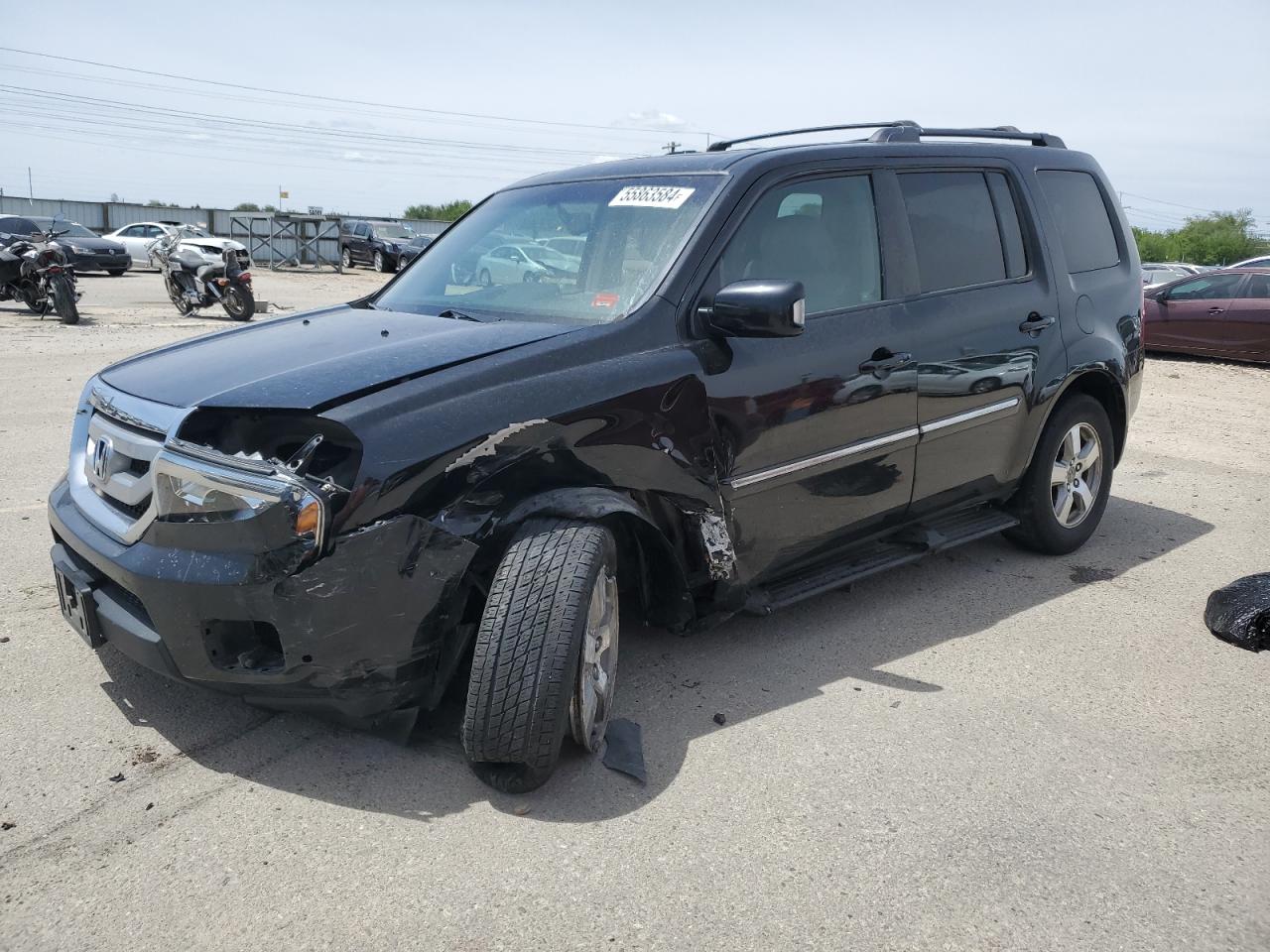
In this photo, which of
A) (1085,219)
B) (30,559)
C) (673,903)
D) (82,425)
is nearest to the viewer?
(673,903)

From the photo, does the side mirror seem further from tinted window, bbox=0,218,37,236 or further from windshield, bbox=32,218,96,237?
tinted window, bbox=0,218,37,236

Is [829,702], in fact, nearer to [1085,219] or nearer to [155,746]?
[155,746]

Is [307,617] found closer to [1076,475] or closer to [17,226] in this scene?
[1076,475]

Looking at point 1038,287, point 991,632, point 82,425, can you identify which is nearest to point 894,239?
point 1038,287

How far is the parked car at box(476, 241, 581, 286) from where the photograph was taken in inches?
154

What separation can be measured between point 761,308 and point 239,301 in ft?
47.2

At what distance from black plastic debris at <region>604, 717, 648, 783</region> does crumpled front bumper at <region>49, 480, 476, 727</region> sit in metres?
0.62

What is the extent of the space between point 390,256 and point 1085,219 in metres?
30.0

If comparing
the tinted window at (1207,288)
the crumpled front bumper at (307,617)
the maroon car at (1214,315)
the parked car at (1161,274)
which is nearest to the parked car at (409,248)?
the parked car at (1161,274)

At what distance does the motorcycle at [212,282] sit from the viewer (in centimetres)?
1600

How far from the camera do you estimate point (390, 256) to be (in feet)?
109

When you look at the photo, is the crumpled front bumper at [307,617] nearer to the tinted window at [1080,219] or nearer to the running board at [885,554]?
the running board at [885,554]

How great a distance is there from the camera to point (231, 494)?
277 cm

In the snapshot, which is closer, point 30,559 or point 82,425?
point 82,425
